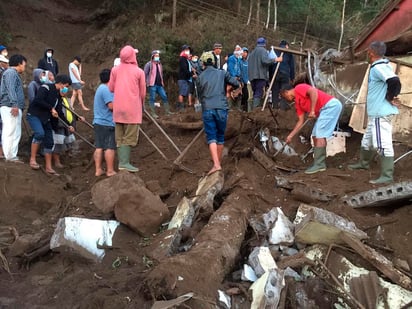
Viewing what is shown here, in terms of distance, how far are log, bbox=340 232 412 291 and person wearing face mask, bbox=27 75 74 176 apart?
16.4 ft

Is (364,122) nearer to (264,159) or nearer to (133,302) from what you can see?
(264,159)

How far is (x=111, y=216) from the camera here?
194 inches

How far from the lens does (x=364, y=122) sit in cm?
697

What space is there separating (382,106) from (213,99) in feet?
7.20

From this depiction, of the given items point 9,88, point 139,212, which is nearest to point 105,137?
point 9,88

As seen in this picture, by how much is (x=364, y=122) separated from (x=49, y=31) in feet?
49.0

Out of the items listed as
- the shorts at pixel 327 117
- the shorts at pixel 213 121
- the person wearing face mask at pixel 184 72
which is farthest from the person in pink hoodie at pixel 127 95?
the person wearing face mask at pixel 184 72

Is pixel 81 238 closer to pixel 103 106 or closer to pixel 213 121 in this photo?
pixel 213 121

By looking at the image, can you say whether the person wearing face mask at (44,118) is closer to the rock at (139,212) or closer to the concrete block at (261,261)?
the rock at (139,212)

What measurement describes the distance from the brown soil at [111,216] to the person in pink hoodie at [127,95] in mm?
855

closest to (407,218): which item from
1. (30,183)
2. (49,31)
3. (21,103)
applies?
(30,183)

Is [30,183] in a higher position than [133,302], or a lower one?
lower

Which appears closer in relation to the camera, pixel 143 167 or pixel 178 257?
pixel 178 257

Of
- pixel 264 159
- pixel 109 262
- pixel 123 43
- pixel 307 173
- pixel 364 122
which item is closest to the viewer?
pixel 109 262
